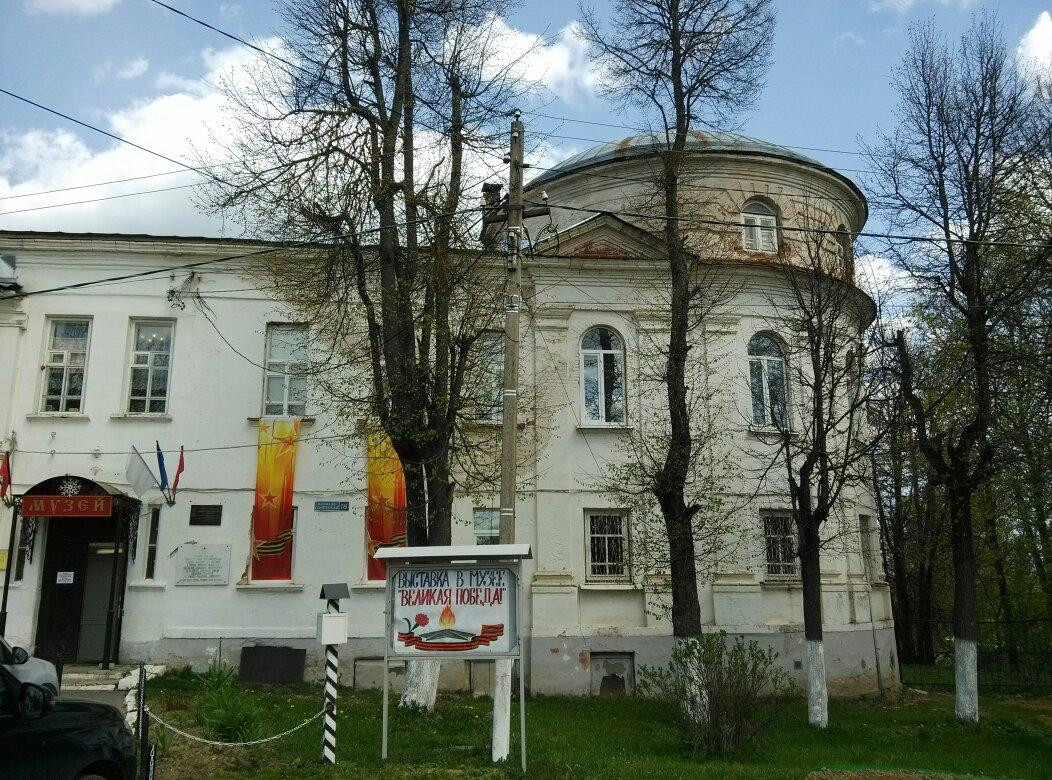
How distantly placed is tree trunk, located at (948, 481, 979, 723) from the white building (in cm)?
317

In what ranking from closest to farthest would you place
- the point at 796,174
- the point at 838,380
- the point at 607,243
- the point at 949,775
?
the point at 949,775, the point at 838,380, the point at 607,243, the point at 796,174

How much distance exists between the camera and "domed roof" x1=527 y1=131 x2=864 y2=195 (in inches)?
857

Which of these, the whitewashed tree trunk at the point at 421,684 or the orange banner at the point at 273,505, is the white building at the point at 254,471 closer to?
the orange banner at the point at 273,505

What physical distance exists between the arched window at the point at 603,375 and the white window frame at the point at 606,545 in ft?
6.78

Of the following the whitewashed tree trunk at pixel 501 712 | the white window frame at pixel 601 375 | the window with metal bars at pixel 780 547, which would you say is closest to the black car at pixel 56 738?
the whitewashed tree trunk at pixel 501 712

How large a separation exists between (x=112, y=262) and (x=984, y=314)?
18104 millimetres

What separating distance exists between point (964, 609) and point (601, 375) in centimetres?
875

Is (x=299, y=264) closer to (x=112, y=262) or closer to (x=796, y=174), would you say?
(x=112, y=262)

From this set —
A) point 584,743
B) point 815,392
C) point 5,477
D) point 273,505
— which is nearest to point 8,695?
point 584,743

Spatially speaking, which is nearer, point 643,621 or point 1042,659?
point 643,621

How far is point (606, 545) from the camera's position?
19.0 m

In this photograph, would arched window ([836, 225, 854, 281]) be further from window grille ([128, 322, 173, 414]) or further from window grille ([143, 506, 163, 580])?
window grille ([143, 506, 163, 580])

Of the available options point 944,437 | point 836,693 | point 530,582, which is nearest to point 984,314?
point 944,437

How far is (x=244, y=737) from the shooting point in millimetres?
11031
